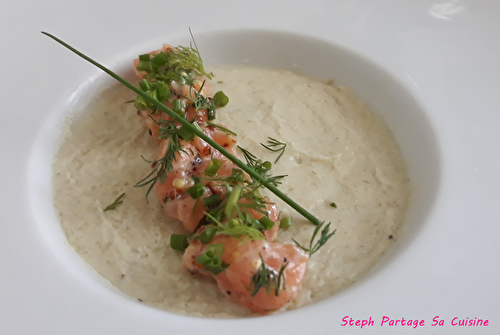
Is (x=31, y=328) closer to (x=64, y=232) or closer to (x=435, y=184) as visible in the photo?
(x=64, y=232)

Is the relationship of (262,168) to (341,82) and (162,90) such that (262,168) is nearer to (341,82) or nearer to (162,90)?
(162,90)

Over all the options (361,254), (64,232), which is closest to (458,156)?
(361,254)

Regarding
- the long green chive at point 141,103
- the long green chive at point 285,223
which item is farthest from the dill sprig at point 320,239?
the long green chive at point 141,103

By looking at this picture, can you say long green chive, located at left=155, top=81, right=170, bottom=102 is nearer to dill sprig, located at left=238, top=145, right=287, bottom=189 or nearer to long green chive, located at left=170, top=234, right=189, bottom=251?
dill sprig, located at left=238, top=145, right=287, bottom=189

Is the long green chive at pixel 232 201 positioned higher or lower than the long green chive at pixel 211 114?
lower

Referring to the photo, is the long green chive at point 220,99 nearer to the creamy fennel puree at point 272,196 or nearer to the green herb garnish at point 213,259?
the creamy fennel puree at point 272,196

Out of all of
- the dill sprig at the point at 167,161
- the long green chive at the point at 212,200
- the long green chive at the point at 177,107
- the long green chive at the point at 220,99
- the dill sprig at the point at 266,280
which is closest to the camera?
the dill sprig at the point at 266,280
